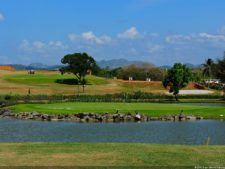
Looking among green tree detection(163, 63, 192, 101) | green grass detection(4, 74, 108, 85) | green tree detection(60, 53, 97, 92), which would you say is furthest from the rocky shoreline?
green grass detection(4, 74, 108, 85)

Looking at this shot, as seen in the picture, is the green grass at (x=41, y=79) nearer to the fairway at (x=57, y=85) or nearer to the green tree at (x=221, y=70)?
the fairway at (x=57, y=85)

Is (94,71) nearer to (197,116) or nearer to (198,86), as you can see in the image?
(198,86)

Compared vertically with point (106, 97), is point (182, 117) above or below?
below

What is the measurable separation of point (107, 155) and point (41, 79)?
13713 cm

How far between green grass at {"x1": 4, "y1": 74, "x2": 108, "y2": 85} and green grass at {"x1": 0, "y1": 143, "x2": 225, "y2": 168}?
5007 inches

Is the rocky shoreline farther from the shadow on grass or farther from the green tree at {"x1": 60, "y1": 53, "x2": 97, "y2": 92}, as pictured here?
the shadow on grass

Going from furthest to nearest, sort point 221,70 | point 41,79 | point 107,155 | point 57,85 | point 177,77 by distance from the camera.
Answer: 1. point 41,79
2. point 57,85
3. point 221,70
4. point 177,77
5. point 107,155

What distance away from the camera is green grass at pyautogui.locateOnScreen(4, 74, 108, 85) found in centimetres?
15188

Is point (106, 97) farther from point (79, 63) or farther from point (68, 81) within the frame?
point (68, 81)

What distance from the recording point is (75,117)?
68188 mm

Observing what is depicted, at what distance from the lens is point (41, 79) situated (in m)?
157

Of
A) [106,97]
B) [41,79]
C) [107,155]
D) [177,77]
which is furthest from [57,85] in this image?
[107,155]

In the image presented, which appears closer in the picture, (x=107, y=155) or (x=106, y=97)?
(x=107, y=155)

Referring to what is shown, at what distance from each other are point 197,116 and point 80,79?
80378 mm
